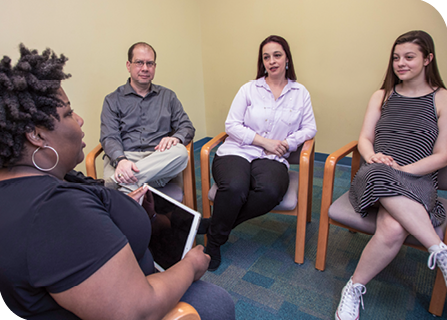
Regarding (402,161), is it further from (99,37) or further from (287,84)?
(99,37)

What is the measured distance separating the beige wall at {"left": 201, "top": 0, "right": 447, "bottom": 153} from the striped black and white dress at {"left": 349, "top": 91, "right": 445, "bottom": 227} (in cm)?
126

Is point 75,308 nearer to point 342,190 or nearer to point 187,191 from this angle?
point 187,191

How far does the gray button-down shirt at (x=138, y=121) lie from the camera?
202 centimetres

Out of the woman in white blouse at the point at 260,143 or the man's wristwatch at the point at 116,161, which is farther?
the man's wristwatch at the point at 116,161

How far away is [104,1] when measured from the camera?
2533 millimetres

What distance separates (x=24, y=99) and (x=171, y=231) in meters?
0.73

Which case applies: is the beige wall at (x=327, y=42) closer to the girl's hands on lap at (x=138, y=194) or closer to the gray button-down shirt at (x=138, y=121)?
the gray button-down shirt at (x=138, y=121)

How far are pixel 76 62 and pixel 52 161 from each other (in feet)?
6.43

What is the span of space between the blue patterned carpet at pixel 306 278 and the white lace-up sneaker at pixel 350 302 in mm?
82

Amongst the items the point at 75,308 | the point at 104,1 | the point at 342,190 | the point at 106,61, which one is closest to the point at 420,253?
the point at 342,190

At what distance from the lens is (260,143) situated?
6.40ft

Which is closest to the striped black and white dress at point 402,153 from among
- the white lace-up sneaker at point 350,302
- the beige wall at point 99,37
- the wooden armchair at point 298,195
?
the wooden armchair at point 298,195

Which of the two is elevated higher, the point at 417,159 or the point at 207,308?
the point at 417,159

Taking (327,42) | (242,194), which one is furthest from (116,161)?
(327,42)
